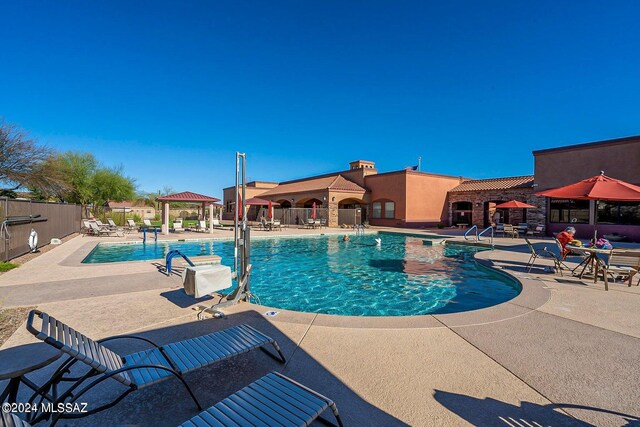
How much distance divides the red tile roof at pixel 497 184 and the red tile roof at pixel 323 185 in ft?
30.3

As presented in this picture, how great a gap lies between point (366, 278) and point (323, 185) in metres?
23.7

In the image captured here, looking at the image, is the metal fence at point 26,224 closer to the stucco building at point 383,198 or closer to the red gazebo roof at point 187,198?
the red gazebo roof at point 187,198

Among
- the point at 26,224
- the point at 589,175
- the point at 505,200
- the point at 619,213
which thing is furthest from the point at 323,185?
the point at 26,224

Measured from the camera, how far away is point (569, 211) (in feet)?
59.7

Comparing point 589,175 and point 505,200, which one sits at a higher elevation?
point 589,175

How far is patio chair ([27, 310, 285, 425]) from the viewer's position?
1972mm

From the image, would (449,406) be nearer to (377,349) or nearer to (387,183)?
(377,349)

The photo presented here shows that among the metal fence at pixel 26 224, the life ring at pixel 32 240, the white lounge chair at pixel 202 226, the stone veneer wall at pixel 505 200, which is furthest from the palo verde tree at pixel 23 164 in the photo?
the stone veneer wall at pixel 505 200

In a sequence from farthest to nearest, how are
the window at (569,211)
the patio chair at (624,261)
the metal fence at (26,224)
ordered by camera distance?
1. the window at (569,211)
2. the metal fence at (26,224)
3. the patio chair at (624,261)

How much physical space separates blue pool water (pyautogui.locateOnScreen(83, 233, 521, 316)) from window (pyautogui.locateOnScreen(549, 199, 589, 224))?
28.6ft

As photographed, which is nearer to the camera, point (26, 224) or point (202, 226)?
point (26, 224)

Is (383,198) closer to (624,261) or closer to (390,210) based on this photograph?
(390,210)

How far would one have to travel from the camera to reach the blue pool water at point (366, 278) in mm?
6605

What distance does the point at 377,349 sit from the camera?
3430mm
